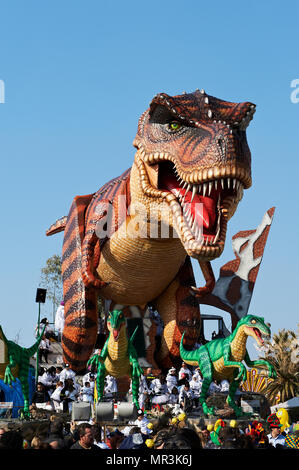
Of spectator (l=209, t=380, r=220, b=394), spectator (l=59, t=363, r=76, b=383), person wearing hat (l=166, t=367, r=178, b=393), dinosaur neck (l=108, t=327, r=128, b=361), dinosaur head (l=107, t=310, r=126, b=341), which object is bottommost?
spectator (l=209, t=380, r=220, b=394)

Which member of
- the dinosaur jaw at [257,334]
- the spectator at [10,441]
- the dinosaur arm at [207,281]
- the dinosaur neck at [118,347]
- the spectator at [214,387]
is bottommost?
the spectator at [10,441]

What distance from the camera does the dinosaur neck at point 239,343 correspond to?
9953mm

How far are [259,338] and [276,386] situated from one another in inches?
464

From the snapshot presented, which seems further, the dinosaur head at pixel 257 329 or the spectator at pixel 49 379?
the spectator at pixel 49 379

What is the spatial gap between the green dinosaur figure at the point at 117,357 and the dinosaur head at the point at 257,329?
1815 millimetres

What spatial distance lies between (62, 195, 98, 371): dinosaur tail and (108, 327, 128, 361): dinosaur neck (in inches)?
98.3

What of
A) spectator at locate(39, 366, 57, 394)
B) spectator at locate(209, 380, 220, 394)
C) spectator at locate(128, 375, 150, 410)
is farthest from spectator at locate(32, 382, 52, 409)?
spectator at locate(209, 380, 220, 394)

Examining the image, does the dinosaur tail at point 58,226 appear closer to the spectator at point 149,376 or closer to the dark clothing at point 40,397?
the spectator at point 149,376

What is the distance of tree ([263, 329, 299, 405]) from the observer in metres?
20.6

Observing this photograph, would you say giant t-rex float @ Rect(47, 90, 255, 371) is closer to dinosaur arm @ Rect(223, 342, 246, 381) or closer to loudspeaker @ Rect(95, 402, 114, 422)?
dinosaur arm @ Rect(223, 342, 246, 381)

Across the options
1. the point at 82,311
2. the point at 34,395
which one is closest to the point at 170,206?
the point at 82,311

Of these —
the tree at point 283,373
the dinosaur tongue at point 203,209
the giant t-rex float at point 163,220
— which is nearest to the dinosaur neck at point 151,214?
the giant t-rex float at point 163,220

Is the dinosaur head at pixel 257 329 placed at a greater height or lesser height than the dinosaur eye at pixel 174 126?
lesser

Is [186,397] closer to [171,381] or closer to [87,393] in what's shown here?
[171,381]
